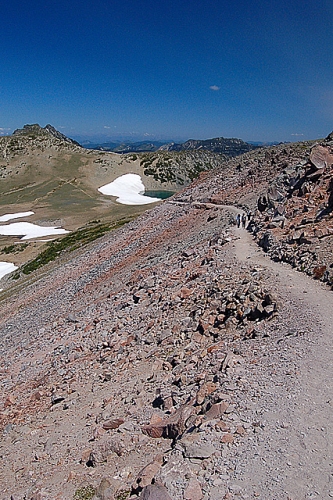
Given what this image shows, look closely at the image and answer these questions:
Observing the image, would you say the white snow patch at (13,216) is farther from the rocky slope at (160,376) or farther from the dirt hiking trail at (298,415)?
the dirt hiking trail at (298,415)

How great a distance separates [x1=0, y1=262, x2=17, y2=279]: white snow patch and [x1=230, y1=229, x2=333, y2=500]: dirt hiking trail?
4550cm

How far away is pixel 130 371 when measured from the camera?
481 inches

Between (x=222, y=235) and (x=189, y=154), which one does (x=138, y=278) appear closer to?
(x=222, y=235)

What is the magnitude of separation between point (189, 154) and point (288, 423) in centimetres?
17881

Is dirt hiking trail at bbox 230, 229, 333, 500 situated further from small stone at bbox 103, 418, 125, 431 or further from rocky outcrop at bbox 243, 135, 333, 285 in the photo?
small stone at bbox 103, 418, 125, 431

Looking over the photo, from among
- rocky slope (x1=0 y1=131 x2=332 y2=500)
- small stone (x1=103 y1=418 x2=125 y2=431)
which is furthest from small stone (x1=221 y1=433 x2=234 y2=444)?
small stone (x1=103 y1=418 x2=125 y2=431)

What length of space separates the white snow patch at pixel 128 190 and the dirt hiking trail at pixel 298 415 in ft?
353

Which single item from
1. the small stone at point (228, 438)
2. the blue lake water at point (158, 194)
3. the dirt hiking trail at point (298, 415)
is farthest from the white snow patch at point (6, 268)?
the blue lake water at point (158, 194)

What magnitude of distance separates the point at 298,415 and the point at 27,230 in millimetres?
75752

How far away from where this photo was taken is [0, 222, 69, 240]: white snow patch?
73.3 m

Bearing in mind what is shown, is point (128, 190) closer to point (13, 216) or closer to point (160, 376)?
point (13, 216)

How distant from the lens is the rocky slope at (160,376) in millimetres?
7062

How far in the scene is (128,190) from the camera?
140375 millimetres

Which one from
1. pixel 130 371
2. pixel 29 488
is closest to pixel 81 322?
pixel 130 371
